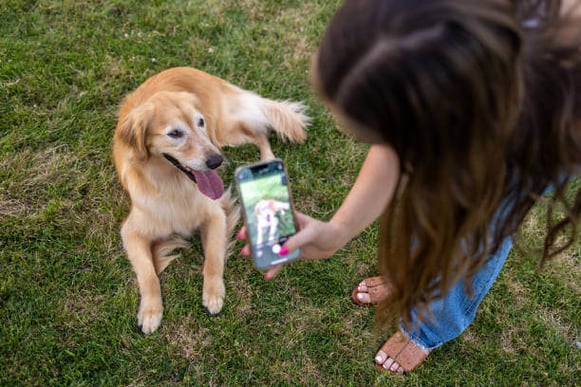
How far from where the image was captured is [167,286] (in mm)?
2938

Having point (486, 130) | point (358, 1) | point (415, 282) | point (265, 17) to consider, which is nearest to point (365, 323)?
point (415, 282)

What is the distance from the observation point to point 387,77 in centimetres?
107

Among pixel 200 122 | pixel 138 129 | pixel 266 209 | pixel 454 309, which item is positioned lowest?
pixel 454 309

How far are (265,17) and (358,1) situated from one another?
3407 millimetres

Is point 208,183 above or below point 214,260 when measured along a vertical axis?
above

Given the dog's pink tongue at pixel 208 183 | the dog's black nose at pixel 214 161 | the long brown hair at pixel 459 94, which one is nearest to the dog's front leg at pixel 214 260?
the dog's pink tongue at pixel 208 183

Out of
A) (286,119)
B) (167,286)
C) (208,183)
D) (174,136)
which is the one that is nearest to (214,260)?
(167,286)

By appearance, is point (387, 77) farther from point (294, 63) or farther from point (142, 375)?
point (294, 63)

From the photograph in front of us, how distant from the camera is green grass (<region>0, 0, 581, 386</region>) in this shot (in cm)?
265

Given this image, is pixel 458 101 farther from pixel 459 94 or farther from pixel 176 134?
pixel 176 134

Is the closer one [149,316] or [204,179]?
[149,316]

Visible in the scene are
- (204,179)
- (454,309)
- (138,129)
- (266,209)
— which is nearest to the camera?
(266,209)

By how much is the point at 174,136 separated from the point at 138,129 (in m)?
0.21

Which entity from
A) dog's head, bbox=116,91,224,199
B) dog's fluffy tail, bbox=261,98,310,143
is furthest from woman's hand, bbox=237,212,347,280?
dog's fluffy tail, bbox=261,98,310,143
